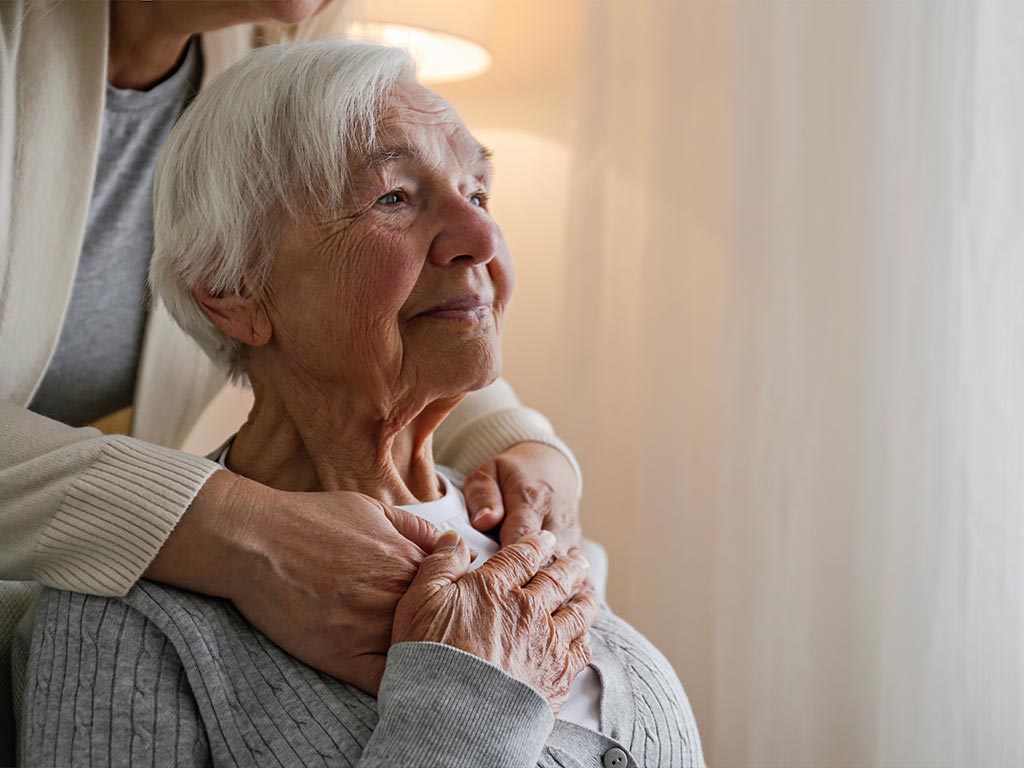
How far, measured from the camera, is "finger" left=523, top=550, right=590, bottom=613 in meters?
1.09

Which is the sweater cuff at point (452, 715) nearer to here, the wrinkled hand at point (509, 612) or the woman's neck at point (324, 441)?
the wrinkled hand at point (509, 612)

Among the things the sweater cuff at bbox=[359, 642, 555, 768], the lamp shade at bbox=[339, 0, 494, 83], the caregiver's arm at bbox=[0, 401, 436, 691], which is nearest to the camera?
the sweater cuff at bbox=[359, 642, 555, 768]

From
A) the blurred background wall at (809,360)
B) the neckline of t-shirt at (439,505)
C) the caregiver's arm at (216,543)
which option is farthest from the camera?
the blurred background wall at (809,360)

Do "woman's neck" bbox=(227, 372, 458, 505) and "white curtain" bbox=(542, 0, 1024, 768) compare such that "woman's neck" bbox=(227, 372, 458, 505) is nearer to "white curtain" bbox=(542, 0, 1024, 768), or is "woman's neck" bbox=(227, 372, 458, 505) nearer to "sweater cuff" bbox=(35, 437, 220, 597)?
"sweater cuff" bbox=(35, 437, 220, 597)

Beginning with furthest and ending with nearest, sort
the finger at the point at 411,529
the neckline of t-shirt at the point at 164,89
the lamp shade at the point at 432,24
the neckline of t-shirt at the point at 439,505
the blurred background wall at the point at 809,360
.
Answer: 1. the lamp shade at the point at 432,24
2. the blurred background wall at the point at 809,360
3. the neckline of t-shirt at the point at 164,89
4. the neckline of t-shirt at the point at 439,505
5. the finger at the point at 411,529

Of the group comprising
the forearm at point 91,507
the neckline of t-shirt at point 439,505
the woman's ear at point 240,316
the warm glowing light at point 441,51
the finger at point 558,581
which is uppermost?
the warm glowing light at point 441,51

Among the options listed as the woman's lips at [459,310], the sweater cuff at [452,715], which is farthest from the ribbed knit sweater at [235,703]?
the woman's lips at [459,310]

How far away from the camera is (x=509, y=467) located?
1394mm

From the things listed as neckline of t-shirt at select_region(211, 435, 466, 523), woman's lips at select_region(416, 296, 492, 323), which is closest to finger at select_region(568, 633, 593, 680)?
neckline of t-shirt at select_region(211, 435, 466, 523)

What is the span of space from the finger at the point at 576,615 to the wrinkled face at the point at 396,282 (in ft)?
0.88

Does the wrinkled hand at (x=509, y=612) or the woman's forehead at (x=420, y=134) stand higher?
the woman's forehead at (x=420, y=134)

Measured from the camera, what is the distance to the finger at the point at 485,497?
4.26 ft

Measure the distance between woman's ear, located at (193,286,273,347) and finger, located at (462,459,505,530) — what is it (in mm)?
340

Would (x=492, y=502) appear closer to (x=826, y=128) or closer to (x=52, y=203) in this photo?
(x=52, y=203)
